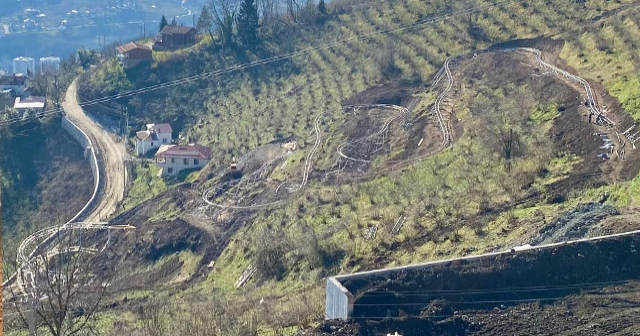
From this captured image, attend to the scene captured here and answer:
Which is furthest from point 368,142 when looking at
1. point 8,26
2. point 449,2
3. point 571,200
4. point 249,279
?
point 8,26

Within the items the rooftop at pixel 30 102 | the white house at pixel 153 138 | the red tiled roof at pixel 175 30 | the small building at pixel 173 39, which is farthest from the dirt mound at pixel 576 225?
the red tiled roof at pixel 175 30

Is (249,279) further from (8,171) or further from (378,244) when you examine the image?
(8,171)

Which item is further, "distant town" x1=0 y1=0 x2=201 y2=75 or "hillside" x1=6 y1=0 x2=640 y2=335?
"distant town" x1=0 y1=0 x2=201 y2=75

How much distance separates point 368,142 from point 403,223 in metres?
14.4

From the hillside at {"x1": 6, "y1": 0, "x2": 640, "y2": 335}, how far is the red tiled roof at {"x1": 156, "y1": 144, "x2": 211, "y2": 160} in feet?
5.32

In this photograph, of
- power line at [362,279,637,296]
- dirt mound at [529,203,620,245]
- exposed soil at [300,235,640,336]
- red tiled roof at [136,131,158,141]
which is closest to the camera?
exposed soil at [300,235,640,336]

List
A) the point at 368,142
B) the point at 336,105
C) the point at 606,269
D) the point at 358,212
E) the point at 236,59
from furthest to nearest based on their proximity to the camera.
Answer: the point at 236,59 < the point at 336,105 < the point at 368,142 < the point at 358,212 < the point at 606,269

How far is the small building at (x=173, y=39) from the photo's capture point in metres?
71.2

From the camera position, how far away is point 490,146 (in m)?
37.5

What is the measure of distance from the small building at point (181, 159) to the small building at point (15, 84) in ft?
76.6

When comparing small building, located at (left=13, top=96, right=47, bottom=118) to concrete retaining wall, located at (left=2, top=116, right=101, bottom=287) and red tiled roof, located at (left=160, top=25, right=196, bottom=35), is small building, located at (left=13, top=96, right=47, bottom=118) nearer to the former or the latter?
concrete retaining wall, located at (left=2, top=116, right=101, bottom=287)

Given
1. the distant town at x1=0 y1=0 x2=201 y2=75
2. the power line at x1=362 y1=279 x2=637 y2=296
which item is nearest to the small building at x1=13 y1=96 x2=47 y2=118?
the power line at x1=362 y1=279 x2=637 y2=296

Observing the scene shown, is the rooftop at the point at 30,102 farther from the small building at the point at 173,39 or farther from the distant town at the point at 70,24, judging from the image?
the distant town at the point at 70,24

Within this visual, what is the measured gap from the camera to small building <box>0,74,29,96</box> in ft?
235
